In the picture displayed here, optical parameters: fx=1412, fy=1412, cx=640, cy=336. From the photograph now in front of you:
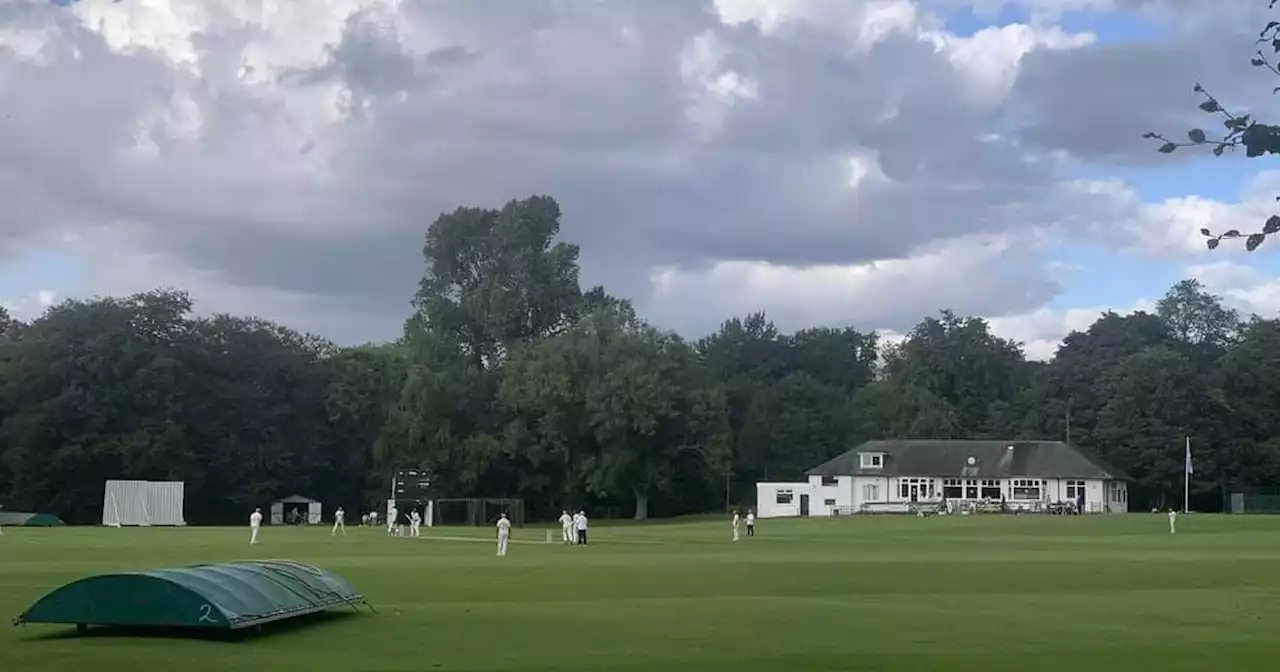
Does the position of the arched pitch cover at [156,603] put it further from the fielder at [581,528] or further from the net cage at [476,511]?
the net cage at [476,511]

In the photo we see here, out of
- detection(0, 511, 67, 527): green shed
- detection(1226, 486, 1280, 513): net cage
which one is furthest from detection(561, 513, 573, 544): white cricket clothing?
detection(1226, 486, 1280, 513): net cage

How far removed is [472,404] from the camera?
110750 millimetres

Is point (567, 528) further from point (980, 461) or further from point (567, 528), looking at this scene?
point (980, 461)

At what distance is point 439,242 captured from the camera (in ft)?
386

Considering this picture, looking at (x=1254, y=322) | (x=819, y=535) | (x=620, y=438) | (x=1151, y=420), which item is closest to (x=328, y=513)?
(x=620, y=438)

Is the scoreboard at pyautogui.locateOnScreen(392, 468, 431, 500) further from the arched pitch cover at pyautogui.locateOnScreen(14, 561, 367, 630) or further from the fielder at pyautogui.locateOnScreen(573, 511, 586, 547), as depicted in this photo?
the arched pitch cover at pyautogui.locateOnScreen(14, 561, 367, 630)

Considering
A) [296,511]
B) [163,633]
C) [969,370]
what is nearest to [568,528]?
[163,633]

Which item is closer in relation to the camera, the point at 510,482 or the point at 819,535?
the point at 819,535

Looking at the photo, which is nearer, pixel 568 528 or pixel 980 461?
pixel 568 528

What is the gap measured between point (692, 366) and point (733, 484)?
1997cm

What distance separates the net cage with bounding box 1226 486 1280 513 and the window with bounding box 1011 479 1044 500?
571 inches

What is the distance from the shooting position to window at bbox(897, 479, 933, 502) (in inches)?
4562

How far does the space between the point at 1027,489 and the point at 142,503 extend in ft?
219

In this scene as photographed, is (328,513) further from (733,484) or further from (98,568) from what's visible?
(98,568)
